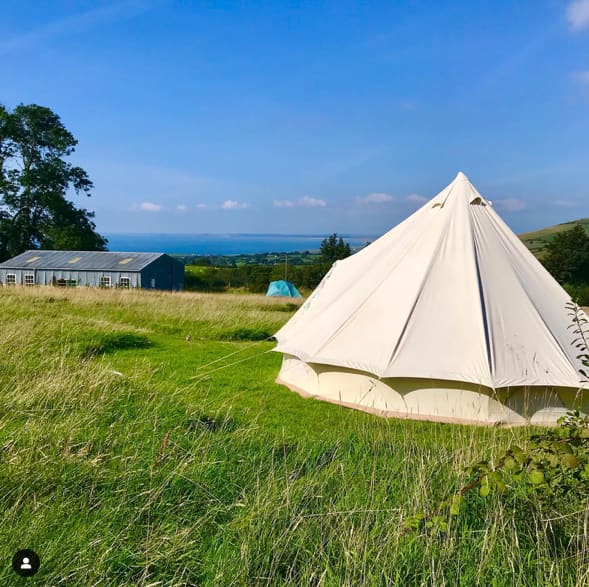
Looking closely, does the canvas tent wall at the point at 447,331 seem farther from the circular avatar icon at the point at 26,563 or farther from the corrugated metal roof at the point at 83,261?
the corrugated metal roof at the point at 83,261

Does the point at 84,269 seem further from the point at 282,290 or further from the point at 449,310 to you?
the point at 449,310

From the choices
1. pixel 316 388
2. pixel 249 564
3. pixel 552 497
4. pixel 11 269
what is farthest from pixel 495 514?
pixel 11 269

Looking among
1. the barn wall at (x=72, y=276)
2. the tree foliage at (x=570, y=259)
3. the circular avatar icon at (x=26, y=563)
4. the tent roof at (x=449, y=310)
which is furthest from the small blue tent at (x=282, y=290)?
the circular avatar icon at (x=26, y=563)

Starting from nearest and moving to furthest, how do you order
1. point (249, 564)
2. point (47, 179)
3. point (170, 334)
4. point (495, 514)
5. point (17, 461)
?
point (249, 564), point (495, 514), point (17, 461), point (170, 334), point (47, 179)

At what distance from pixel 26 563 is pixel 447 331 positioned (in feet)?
17.6

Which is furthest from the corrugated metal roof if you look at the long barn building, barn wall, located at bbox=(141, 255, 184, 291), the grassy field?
the grassy field

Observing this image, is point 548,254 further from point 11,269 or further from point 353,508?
point 353,508

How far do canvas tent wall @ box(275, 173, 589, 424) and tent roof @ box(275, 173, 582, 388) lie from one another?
0.01 m

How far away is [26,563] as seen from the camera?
2.23 metres

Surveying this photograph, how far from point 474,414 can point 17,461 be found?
16.4ft

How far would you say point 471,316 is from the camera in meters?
6.68

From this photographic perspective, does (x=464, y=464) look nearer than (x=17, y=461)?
No

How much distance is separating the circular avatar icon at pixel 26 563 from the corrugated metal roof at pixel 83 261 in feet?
103

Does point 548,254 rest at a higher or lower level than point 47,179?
lower
